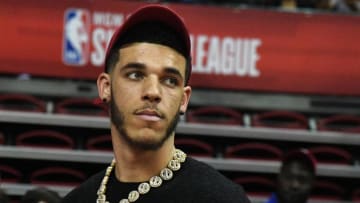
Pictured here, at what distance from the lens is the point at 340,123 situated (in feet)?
23.0

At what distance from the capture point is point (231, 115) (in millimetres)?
6750

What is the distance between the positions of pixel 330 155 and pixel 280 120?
0.56 meters

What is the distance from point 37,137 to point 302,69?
2.56 m

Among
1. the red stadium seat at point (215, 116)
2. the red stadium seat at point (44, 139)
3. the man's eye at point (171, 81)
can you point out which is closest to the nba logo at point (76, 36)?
the red stadium seat at point (44, 139)

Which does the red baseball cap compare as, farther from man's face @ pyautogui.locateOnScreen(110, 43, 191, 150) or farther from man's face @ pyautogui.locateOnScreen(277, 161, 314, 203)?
man's face @ pyautogui.locateOnScreen(277, 161, 314, 203)

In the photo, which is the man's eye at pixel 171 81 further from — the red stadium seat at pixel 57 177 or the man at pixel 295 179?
the red stadium seat at pixel 57 177

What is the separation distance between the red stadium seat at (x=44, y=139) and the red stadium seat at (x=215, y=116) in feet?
3.70

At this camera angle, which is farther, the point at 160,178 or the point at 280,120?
the point at 280,120

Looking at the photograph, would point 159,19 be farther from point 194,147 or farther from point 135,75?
point 194,147

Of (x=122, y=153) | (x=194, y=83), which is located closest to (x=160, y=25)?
(x=122, y=153)

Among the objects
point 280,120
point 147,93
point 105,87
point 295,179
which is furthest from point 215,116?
point 147,93

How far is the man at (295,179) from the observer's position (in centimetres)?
451

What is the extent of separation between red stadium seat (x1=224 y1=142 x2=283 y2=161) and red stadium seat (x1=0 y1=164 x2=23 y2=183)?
183 centimetres

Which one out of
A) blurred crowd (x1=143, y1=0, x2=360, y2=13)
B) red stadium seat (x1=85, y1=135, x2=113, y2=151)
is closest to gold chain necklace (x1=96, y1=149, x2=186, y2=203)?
red stadium seat (x1=85, y1=135, x2=113, y2=151)
